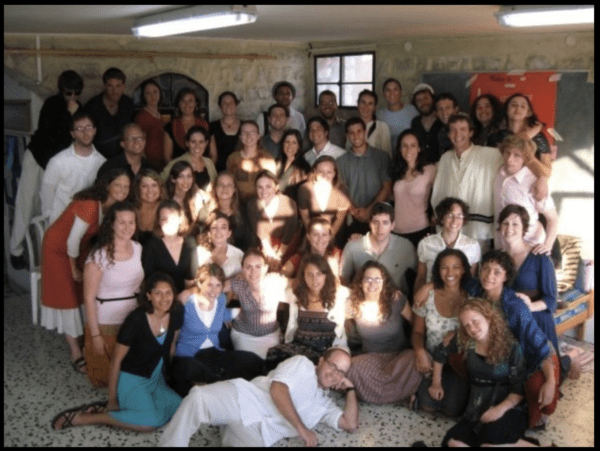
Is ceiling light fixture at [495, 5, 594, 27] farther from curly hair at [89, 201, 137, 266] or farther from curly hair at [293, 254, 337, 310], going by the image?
curly hair at [89, 201, 137, 266]

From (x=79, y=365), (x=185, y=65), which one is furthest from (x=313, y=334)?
(x=185, y=65)

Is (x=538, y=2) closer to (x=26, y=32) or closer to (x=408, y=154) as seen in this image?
(x=408, y=154)

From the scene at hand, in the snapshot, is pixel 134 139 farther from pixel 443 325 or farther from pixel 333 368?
pixel 443 325

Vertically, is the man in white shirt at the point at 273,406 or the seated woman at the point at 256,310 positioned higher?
the seated woman at the point at 256,310

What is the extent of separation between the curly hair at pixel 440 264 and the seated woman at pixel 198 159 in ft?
5.98

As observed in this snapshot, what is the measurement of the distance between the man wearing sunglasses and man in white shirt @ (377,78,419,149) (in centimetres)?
260

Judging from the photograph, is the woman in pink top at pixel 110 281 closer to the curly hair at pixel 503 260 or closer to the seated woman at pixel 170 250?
the seated woman at pixel 170 250

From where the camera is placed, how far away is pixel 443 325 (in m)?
4.09

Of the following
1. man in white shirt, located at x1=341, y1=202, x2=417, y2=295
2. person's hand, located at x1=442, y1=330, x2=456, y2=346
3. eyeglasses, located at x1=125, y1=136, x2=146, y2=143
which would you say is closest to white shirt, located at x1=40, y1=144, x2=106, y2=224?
eyeglasses, located at x1=125, y1=136, x2=146, y2=143

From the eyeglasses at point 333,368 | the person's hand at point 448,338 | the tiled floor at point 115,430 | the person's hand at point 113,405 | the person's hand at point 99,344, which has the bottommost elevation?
the tiled floor at point 115,430

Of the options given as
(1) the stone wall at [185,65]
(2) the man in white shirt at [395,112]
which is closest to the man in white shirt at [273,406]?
(2) the man in white shirt at [395,112]

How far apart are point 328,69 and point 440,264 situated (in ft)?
13.8

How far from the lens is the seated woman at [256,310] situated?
4.32 meters

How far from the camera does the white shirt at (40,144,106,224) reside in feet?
15.3
